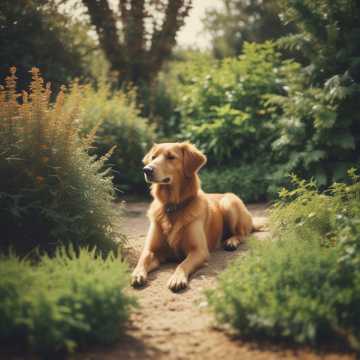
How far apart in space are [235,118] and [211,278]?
5819 millimetres

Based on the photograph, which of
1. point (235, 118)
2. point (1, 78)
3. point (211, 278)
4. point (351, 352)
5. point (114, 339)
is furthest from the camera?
point (235, 118)

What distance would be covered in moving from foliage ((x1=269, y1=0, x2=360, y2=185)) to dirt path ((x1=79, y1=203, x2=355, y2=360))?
4.23 m

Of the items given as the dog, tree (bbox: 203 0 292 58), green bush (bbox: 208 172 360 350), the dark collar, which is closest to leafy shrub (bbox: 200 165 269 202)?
the dog

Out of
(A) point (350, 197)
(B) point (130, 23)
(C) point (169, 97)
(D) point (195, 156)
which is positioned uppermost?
(B) point (130, 23)

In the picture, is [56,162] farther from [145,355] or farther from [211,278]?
[145,355]

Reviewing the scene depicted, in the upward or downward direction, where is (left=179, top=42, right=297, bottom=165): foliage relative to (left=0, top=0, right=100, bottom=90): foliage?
downward

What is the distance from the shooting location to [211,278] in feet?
14.3

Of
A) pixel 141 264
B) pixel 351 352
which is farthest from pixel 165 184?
pixel 351 352

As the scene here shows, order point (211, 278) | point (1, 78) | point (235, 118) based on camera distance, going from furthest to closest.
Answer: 1. point (235, 118)
2. point (1, 78)
3. point (211, 278)

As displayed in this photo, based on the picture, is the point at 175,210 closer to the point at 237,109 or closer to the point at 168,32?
the point at 237,109

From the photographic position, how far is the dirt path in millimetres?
2742

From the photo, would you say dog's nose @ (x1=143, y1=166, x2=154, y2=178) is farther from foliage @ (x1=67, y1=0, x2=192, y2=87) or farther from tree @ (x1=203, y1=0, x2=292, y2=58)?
tree @ (x1=203, y1=0, x2=292, y2=58)

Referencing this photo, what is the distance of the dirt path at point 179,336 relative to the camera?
9.00ft

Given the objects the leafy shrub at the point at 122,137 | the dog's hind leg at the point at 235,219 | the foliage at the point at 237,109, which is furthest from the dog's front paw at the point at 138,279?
the foliage at the point at 237,109
